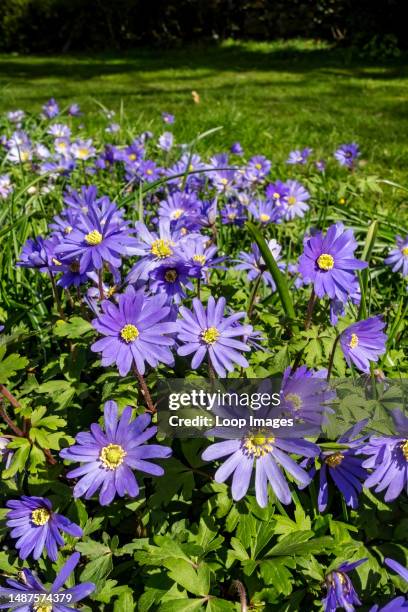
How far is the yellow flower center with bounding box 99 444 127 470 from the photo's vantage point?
1076 millimetres

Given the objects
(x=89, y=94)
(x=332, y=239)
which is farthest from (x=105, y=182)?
(x=89, y=94)

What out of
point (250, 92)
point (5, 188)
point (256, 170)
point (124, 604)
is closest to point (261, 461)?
point (124, 604)

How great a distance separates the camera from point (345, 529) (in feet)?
3.78

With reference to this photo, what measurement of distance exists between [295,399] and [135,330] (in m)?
0.36

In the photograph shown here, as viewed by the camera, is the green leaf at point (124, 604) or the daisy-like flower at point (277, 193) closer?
the green leaf at point (124, 604)

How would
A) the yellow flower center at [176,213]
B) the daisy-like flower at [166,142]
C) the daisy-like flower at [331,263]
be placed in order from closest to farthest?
1. the daisy-like flower at [331,263]
2. the yellow flower center at [176,213]
3. the daisy-like flower at [166,142]

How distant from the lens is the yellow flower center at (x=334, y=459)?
1.17 meters

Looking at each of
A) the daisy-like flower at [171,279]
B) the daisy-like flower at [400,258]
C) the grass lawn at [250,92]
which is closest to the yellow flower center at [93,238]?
the daisy-like flower at [171,279]

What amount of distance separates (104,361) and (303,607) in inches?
26.5

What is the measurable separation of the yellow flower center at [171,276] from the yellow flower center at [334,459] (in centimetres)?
53

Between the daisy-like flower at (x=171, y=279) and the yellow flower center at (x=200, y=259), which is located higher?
the yellow flower center at (x=200, y=259)

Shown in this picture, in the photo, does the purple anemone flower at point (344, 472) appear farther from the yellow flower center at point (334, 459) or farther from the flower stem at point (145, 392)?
the flower stem at point (145, 392)

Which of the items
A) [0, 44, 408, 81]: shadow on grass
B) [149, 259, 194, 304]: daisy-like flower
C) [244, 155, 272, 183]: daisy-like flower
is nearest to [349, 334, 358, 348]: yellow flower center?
[149, 259, 194, 304]: daisy-like flower

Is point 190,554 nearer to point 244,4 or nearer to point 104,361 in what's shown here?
point 104,361
